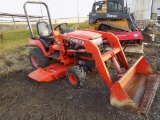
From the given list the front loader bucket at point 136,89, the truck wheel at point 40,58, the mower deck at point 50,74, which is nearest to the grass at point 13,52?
the truck wheel at point 40,58

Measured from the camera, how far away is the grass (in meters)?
5.25

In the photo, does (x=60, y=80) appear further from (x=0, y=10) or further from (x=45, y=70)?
(x=0, y=10)

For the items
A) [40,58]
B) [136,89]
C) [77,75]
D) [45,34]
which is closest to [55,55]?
[40,58]

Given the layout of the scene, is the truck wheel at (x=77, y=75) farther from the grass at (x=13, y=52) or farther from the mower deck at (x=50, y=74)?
the grass at (x=13, y=52)

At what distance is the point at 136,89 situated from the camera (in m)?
3.29

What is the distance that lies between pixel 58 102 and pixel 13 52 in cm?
431

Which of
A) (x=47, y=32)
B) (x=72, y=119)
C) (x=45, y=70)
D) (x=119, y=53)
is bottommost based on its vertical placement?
(x=72, y=119)

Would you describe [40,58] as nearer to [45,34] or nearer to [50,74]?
[45,34]

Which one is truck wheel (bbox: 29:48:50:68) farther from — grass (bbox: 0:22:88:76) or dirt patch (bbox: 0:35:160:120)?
grass (bbox: 0:22:88:76)

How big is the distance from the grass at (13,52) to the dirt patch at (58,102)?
2.77 ft

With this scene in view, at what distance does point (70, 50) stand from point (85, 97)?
3.53 feet

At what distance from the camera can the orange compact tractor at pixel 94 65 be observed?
9.44ft

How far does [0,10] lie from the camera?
10.7 m

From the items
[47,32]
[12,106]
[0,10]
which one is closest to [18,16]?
[0,10]
